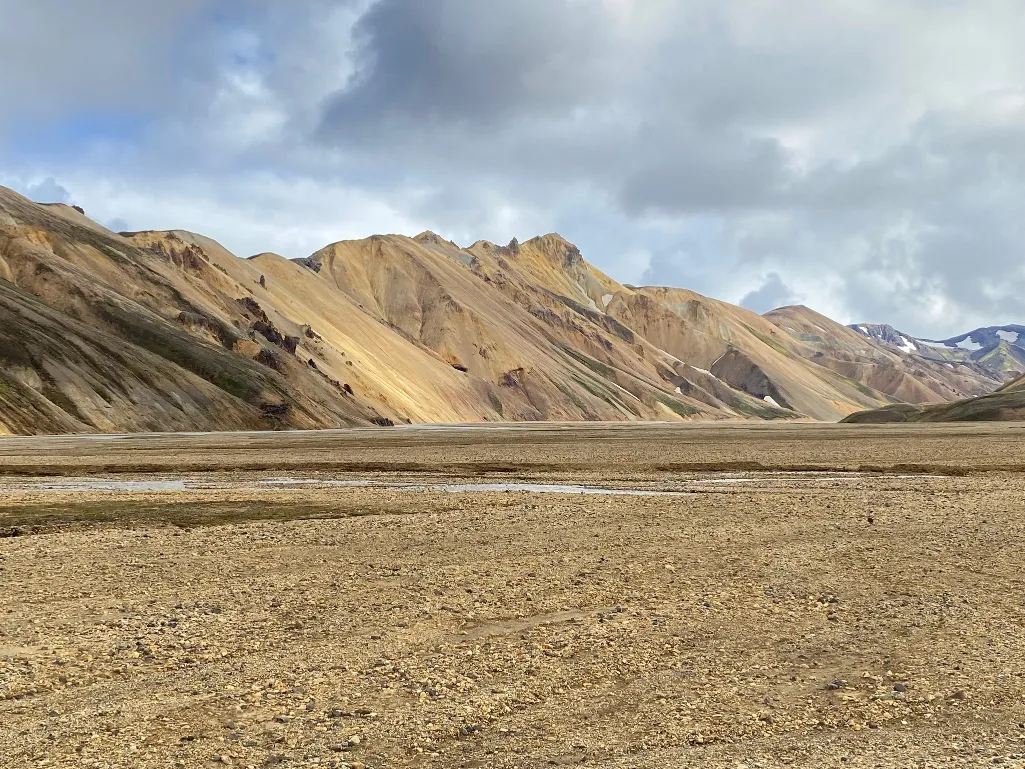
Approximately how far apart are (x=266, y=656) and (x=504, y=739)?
12.2ft

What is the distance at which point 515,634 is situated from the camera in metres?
11.8

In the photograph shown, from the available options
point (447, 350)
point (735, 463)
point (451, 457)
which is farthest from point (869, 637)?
point (447, 350)

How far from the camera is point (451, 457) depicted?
50781 millimetres

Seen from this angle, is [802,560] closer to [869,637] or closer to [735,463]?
[869,637]

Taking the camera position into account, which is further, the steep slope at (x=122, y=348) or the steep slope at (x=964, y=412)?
the steep slope at (x=964, y=412)

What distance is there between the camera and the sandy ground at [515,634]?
8219 millimetres

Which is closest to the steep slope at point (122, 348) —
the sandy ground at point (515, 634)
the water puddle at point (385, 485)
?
the water puddle at point (385, 485)

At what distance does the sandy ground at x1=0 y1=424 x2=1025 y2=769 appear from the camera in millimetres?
8219

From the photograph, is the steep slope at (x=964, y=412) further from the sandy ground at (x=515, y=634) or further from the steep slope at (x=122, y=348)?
the sandy ground at (x=515, y=634)

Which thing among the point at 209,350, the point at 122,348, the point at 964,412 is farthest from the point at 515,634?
the point at 964,412

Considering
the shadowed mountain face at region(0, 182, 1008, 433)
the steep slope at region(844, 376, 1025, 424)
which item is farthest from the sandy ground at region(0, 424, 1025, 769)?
the steep slope at region(844, 376, 1025, 424)

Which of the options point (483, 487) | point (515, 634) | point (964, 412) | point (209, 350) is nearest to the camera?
point (515, 634)

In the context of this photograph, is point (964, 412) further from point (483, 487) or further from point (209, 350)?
point (483, 487)

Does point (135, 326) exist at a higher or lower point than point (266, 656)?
higher
